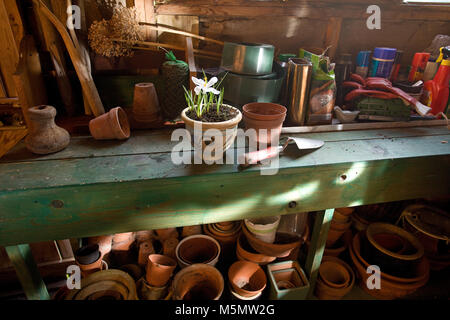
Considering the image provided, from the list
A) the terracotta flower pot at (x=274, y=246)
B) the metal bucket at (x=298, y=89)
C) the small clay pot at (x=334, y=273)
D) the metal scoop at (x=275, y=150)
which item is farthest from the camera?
the small clay pot at (x=334, y=273)

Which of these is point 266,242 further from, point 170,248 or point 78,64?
point 78,64

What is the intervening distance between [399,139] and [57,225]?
1.48m

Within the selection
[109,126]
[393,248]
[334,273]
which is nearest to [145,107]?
[109,126]

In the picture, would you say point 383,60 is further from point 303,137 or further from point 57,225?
point 57,225

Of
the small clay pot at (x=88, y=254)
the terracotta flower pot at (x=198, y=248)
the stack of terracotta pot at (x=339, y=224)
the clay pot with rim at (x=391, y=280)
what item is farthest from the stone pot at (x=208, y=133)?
the clay pot with rim at (x=391, y=280)

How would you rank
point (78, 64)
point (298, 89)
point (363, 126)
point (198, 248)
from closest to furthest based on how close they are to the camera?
1. point (78, 64)
2. point (298, 89)
3. point (363, 126)
4. point (198, 248)

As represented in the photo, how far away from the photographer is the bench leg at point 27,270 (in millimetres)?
1092

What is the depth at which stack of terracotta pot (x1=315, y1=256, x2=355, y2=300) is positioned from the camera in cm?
156

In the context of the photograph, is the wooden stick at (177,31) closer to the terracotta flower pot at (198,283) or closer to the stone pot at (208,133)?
the stone pot at (208,133)

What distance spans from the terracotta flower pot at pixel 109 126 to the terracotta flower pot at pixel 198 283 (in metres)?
0.74

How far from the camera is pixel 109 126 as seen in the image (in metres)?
1.14

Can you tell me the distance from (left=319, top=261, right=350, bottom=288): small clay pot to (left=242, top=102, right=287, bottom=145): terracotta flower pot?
0.98m

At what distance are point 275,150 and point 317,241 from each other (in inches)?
23.8
